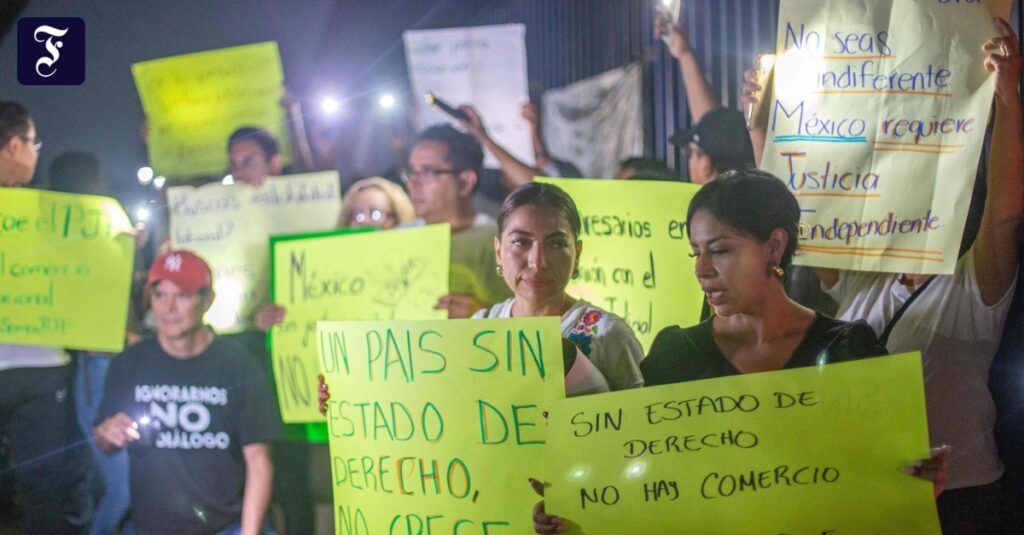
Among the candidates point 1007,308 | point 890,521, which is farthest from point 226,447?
point 1007,308

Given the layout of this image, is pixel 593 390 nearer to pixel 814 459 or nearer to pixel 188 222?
pixel 814 459

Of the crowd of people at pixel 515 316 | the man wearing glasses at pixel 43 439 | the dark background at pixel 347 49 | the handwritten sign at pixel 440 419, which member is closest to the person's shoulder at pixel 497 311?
the crowd of people at pixel 515 316

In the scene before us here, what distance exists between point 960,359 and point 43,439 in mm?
1966

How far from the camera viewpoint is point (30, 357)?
2.29 meters

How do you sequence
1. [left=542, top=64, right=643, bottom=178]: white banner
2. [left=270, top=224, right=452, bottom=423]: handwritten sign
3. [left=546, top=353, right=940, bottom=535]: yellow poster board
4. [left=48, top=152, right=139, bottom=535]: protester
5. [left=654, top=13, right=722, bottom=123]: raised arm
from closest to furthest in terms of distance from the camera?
[left=546, top=353, right=940, bottom=535]: yellow poster board
[left=654, top=13, right=722, bottom=123]: raised arm
[left=542, top=64, right=643, bottom=178]: white banner
[left=270, top=224, right=452, bottom=423]: handwritten sign
[left=48, top=152, right=139, bottom=535]: protester

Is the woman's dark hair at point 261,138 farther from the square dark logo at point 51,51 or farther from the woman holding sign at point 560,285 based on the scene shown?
the woman holding sign at point 560,285

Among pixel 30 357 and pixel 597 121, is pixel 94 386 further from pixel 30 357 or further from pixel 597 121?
pixel 597 121

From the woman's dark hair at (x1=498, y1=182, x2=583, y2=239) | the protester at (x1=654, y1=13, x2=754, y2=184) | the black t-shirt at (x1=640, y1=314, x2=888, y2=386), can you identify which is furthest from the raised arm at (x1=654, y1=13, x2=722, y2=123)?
the black t-shirt at (x1=640, y1=314, x2=888, y2=386)

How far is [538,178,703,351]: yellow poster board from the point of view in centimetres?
182

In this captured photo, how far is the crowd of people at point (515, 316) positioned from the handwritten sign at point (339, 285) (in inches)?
1.6

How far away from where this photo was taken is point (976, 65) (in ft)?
5.48

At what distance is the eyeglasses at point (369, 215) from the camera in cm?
217

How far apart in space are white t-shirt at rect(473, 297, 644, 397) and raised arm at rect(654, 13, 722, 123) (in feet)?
1.34

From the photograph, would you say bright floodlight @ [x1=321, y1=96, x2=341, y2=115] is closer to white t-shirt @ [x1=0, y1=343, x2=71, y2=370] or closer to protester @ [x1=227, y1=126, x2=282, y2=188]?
protester @ [x1=227, y1=126, x2=282, y2=188]
